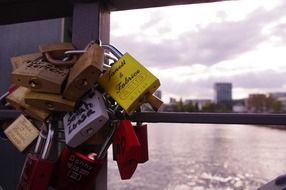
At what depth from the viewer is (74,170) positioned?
643 millimetres

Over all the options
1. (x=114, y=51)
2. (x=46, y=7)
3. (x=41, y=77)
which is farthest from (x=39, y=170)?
(x=46, y=7)

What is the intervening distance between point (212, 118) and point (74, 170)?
27 centimetres

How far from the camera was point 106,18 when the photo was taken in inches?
32.7

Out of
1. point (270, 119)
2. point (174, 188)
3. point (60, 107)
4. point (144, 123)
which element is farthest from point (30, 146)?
point (174, 188)

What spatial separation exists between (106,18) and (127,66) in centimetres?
22

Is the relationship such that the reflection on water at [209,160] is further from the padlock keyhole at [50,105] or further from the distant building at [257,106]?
the padlock keyhole at [50,105]

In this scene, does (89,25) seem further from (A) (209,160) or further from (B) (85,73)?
(A) (209,160)

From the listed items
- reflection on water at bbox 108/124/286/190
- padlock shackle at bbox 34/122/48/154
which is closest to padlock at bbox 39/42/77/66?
padlock shackle at bbox 34/122/48/154

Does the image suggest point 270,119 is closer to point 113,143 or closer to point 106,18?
point 113,143

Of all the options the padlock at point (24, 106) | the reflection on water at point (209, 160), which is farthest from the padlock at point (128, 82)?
the reflection on water at point (209, 160)

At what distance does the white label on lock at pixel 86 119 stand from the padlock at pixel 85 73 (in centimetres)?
2

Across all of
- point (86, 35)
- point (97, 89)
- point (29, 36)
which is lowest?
point (97, 89)

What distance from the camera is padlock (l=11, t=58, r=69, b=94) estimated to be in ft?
2.18

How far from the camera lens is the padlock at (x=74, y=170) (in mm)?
642
